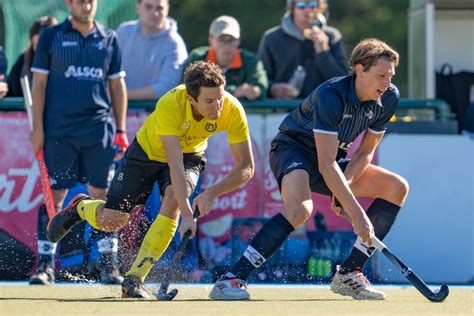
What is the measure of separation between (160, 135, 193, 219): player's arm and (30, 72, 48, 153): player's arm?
6.46 ft

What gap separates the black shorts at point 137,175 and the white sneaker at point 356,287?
1101 mm

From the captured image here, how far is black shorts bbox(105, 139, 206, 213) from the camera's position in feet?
26.9

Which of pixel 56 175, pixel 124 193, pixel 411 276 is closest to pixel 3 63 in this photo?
pixel 56 175

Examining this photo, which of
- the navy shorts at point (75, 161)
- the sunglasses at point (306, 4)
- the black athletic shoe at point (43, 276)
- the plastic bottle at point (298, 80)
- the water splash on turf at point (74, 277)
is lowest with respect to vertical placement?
the water splash on turf at point (74, 277)

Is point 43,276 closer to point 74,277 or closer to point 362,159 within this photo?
point 74,277

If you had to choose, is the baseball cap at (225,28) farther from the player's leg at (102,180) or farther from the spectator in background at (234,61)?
the player's leg at (102,180)

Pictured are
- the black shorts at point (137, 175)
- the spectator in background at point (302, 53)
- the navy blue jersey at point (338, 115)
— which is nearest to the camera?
the navy blue jersey at point (338, 115)

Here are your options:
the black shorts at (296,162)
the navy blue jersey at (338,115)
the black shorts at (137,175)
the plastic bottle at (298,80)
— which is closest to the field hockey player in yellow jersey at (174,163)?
the black shorts at (137,175)

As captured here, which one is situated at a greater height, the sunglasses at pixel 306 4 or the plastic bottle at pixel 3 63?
the sunglasses at pixel 306 4

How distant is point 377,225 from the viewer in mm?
8008

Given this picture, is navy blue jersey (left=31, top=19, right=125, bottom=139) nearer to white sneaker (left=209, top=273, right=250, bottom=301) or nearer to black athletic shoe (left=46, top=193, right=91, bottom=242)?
black athletic shoe (left=46, top=193, right=91, bottom=242)

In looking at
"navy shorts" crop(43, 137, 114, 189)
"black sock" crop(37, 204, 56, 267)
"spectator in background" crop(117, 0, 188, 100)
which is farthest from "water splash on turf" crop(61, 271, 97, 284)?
"spectator in background" crop(117, 0, 188, 100)

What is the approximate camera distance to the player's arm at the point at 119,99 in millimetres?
9711

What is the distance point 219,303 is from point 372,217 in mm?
1188
